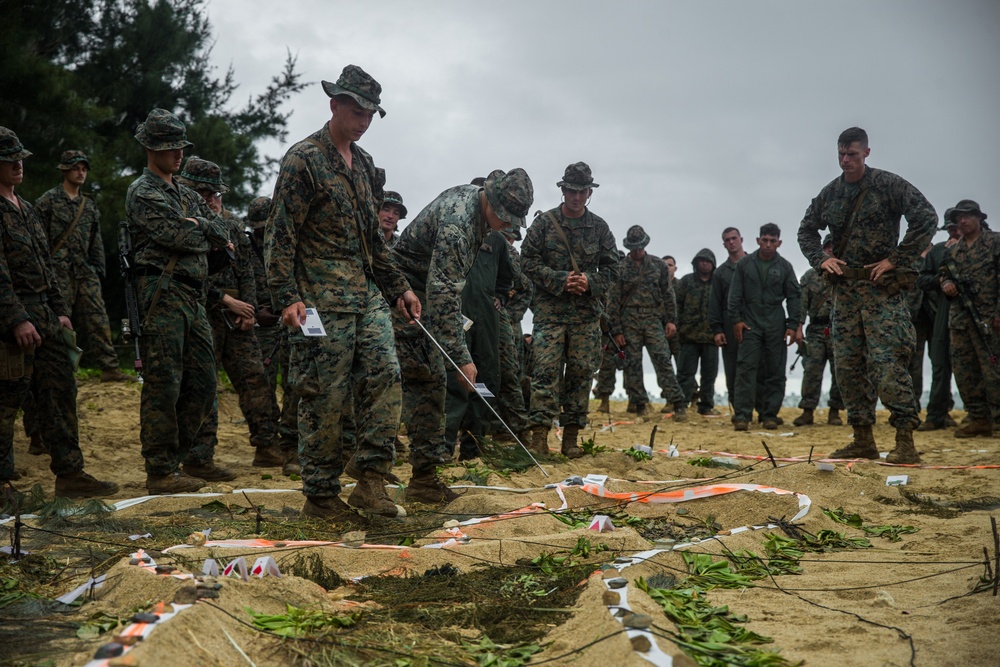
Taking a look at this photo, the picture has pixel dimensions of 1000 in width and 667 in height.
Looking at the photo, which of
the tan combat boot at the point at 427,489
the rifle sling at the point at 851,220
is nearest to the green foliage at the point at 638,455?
the tan combat boot at the point at 427,489

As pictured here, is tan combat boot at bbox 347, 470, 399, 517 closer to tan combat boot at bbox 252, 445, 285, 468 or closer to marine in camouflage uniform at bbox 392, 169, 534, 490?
marine in camouflage uniform at bbox 392, 169, 534, 490

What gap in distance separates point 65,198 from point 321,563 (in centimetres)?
677

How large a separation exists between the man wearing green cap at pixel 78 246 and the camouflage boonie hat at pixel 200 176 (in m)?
2.30

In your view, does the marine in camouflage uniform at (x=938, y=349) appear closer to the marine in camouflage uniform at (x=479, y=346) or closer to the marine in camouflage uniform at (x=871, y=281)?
the marine in camouflage uniform at (x=871, y=281)

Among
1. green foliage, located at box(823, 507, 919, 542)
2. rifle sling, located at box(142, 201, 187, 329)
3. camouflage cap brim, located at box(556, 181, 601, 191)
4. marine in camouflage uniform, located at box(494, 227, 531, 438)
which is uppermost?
camouflage cap brim, located at box(556, 181, 601, 191)

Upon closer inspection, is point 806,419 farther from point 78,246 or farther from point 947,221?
point 78,246

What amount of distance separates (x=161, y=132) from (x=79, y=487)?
2.38m

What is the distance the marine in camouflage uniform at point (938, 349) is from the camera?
9.88 meters

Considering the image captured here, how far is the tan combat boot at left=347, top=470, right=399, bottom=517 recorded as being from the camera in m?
4.61

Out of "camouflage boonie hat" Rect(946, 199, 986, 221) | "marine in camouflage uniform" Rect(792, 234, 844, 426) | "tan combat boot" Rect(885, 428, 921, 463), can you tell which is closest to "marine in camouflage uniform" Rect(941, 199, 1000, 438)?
"camouflage boonie hat" Rect(946, 199, 986, 221)

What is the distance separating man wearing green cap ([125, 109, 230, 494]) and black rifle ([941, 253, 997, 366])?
24.5ft

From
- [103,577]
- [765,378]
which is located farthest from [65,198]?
[765,378]

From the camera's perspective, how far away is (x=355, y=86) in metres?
4.51

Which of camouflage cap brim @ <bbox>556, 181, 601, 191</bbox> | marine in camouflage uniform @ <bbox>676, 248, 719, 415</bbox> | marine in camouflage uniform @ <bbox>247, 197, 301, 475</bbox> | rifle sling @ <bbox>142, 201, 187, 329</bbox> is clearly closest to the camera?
rifle sling @ <bbox>142, 201, 187, 329</bbox>
